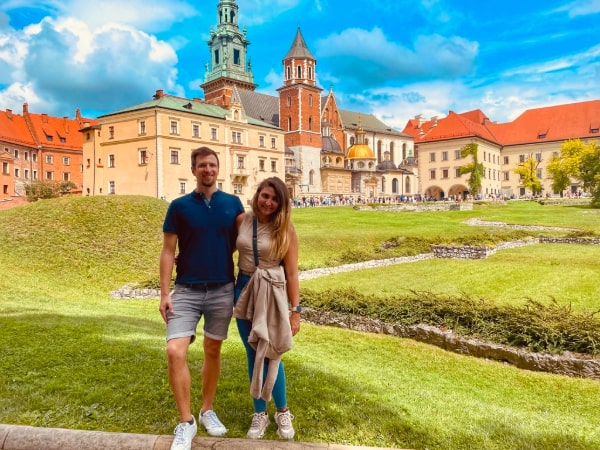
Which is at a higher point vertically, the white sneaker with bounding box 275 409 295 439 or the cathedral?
the cathedral

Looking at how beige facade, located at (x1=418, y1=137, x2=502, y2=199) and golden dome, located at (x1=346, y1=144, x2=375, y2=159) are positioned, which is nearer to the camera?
golden dome, located at (x1=346, y1=144, x2=375, y2=159)

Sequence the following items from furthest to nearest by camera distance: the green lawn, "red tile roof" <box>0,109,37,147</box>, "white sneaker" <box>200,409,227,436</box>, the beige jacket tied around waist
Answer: "red tile roof" <box>0,109,37,147</box>, the green lawn, "white sneaker" <box>200,409,227,436</box>, the beige jacket tied around waist

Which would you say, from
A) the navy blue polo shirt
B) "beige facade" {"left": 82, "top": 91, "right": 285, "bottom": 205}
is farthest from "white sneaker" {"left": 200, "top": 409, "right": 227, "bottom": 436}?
"beige facade" {"left": 82, "top": 91, "right": 285, "bottom": 205}

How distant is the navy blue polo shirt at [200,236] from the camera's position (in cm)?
426

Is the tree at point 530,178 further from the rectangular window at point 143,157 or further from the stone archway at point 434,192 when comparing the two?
the rectangular window at point 143,157

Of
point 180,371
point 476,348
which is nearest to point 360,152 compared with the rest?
point 476,348

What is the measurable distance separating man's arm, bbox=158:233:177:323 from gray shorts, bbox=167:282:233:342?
6cm

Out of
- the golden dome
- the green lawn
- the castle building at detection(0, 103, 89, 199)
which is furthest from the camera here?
the golden dome

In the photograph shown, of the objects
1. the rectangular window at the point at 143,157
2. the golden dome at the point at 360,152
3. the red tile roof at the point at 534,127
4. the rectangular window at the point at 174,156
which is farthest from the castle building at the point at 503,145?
the rectangular window at the point at 143,157

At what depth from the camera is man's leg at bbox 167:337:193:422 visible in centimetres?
413

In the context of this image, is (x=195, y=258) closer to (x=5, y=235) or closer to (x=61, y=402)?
(x=61, y=402)

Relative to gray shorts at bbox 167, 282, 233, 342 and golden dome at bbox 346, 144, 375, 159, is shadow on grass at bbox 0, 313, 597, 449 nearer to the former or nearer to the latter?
gray shorts at bbox 167, 282, 233, 342

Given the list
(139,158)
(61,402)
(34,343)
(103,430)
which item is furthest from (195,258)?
(139,158)

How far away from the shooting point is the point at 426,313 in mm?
9992
